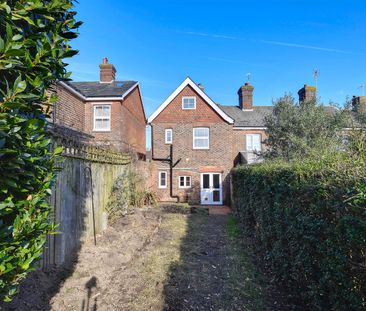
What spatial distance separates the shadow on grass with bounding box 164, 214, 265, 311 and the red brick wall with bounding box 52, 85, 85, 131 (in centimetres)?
947

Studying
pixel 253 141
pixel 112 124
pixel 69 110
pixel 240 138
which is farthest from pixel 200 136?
pixel 69 110

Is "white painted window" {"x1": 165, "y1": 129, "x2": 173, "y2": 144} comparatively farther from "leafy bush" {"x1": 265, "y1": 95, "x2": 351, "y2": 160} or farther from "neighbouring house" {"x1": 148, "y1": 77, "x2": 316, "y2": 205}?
"leafy bush" {"x1": 265, "y1": 95, "x2": 351, "y2": 160}

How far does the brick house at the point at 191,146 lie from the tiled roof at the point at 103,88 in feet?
9.75

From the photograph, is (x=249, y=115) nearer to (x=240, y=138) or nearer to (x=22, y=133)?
(x=240, y=138)

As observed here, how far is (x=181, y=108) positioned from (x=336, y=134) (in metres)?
10.8

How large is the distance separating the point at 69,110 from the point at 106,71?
630 centimetres

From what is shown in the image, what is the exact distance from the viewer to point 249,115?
21969 mm

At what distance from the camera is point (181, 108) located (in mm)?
18500

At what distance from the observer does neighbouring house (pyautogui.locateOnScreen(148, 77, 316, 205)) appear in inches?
711

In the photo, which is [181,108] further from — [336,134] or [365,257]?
[365,257]

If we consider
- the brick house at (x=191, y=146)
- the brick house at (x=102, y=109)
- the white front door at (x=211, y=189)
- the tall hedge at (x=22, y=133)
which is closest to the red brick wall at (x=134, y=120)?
the brick house at (x=102, y=109)

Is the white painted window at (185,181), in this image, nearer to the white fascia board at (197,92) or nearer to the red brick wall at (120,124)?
the red brick wall at (120,124)

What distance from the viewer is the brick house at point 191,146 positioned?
1803cm

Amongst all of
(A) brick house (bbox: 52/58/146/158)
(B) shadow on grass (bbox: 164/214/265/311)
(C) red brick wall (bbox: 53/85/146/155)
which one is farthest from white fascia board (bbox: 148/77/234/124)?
(B) shadow on grass (bbox: 164/214/265/311)
